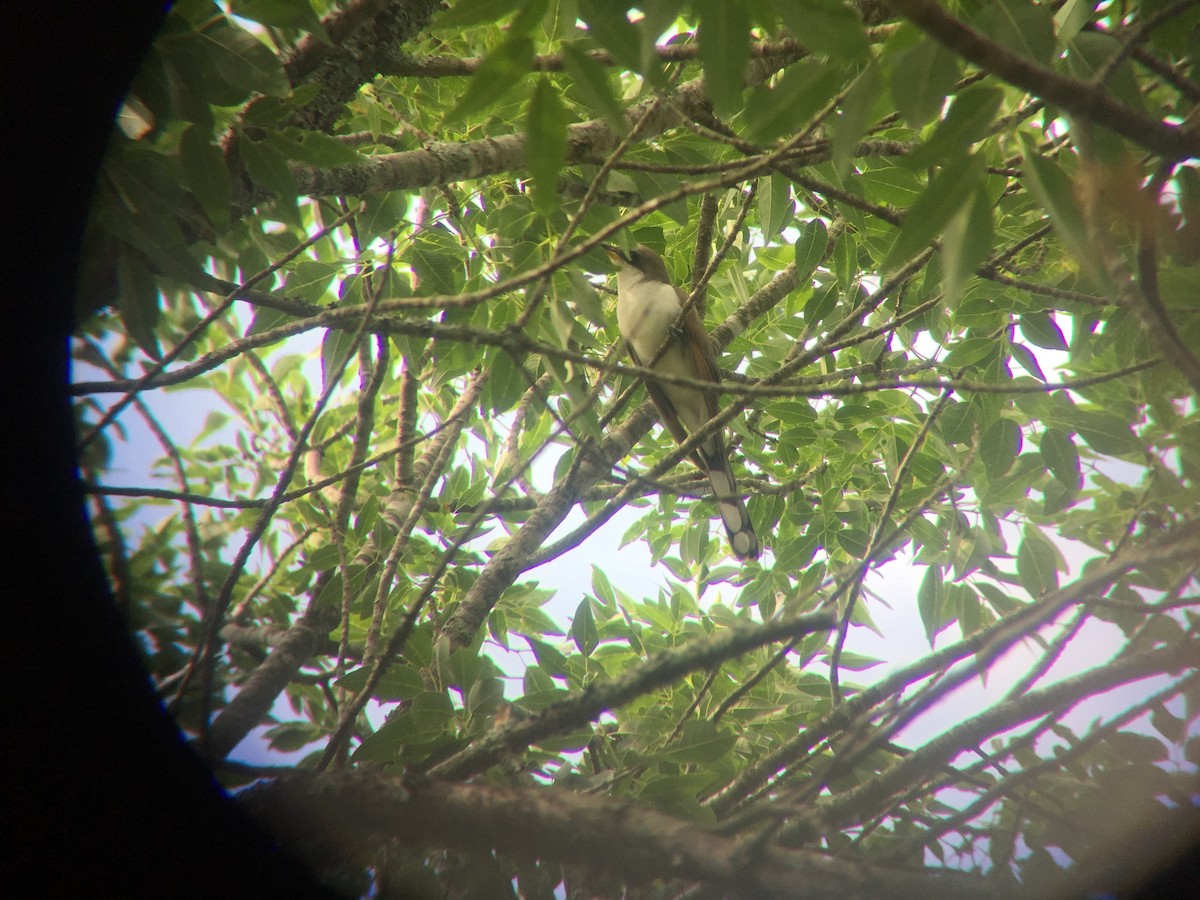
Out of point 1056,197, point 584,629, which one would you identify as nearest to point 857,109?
point 1056,197

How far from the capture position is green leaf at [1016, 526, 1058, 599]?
7.50 feet

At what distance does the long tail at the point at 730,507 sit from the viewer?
11.6 ft

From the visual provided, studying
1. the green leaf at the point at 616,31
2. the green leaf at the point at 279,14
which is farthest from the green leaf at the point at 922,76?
the green leaf at the point at 279,14

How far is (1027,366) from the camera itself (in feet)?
7.82

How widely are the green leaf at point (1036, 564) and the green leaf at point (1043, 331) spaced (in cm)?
59

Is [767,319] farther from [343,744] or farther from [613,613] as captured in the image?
[343,744]

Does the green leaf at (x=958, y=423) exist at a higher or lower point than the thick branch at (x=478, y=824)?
higher

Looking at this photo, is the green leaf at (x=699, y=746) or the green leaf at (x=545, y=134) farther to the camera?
the green leaf at (x=699, y=746)

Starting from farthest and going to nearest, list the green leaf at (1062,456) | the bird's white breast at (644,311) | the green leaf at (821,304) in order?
the bird's white breast at (644,311) < the green leaf at (821,304) < the green leaf at (1062,456)

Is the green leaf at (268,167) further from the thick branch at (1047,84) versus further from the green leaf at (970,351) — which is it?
the green leaf at (970,351)

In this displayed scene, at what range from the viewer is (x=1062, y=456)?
7.41 feet

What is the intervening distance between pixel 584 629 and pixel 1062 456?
158 cm

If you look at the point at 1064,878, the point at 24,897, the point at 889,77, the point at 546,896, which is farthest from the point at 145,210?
the point at 1064,878

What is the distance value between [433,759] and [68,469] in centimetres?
96
